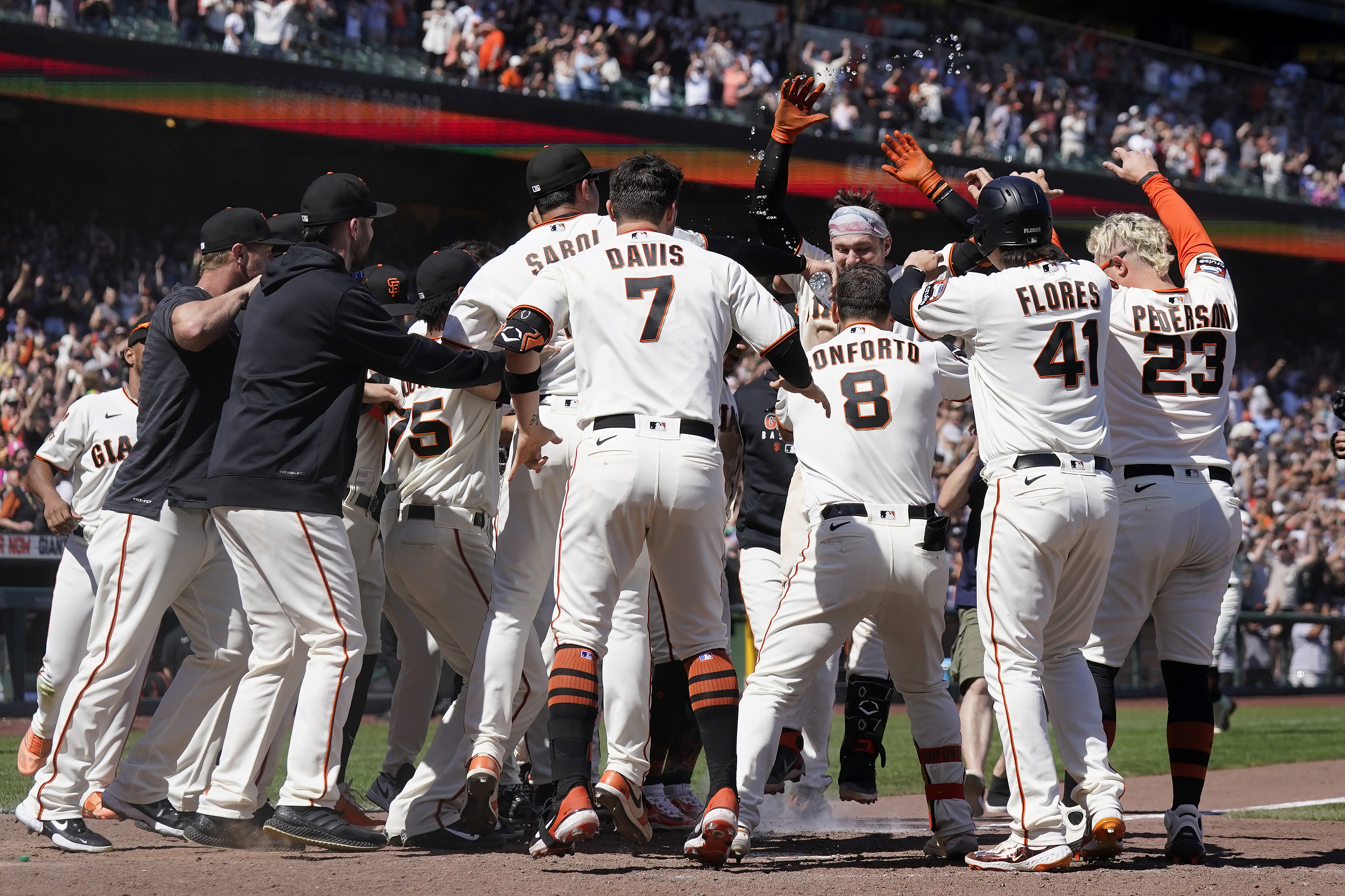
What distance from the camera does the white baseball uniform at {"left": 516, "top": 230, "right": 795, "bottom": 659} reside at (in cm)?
432

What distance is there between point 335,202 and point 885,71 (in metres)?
16.1

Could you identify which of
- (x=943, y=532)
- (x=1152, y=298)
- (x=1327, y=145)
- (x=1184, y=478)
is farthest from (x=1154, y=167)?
(x=1327, y=145)

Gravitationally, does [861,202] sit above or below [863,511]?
above

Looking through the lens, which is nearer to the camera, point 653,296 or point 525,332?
point 525,332

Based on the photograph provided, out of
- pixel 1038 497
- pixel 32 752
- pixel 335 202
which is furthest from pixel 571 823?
pixel 32 752

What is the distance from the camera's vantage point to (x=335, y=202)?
15.9ft

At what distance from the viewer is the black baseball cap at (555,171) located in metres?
5.23

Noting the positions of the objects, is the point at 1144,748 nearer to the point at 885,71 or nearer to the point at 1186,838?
the point at 1186,838

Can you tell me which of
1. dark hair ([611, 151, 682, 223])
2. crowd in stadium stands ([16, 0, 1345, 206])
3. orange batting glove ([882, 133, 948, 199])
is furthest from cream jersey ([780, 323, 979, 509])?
crowd in stadium stands ([16, 0, 1345, 206])

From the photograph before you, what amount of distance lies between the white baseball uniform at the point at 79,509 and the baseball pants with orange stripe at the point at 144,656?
1.86ft

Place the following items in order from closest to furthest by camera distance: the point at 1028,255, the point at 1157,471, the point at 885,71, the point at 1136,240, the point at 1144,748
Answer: the point at 1028,255 → the point at 1157,471 → the point at 1136,240 → the point at 1144,748 → the point at 885,71

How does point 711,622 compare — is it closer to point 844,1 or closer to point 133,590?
point 133,590

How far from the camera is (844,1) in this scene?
70.7ft

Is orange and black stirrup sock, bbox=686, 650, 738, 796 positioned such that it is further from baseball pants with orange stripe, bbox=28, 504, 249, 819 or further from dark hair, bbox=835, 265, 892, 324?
baseball pants with orange stripe, bbox=28, 504, 249, 819
